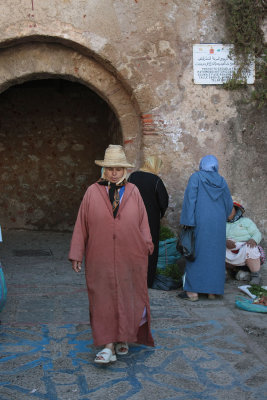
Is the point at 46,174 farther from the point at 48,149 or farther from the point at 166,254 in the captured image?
the point at 166,254

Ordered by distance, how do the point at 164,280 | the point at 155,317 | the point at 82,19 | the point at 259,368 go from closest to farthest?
the point at 259,368 → the point at 155,317 → the point at 164,280 → the point at 82,19

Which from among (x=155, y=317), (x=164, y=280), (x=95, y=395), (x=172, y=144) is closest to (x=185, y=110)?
(x=172, y=144)

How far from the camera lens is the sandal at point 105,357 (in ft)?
11.2

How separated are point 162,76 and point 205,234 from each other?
6.99ft

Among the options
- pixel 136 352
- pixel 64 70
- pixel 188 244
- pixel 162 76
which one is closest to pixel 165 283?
pixel 188 244

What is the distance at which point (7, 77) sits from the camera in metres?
6.27

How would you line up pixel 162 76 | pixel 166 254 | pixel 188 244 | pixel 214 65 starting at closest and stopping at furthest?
pixel 188 244
pixel 166 254
pixel 162 76
pixel 214 65

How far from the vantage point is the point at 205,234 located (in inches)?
206

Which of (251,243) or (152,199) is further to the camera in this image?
(251,243)

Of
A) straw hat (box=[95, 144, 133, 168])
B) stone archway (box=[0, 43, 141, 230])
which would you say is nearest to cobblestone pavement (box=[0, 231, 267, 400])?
straw hat (box=[95, 144, 133, 168])

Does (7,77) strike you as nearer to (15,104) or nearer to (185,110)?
(185,110)

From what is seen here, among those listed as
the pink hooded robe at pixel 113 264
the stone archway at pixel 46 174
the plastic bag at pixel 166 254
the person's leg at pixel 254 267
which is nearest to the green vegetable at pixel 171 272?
the plastic bag at pixel 166 254

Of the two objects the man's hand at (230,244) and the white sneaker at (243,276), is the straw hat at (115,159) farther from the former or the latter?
the white sneaker at (243,276)

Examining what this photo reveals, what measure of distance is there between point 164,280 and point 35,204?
4544 mm
